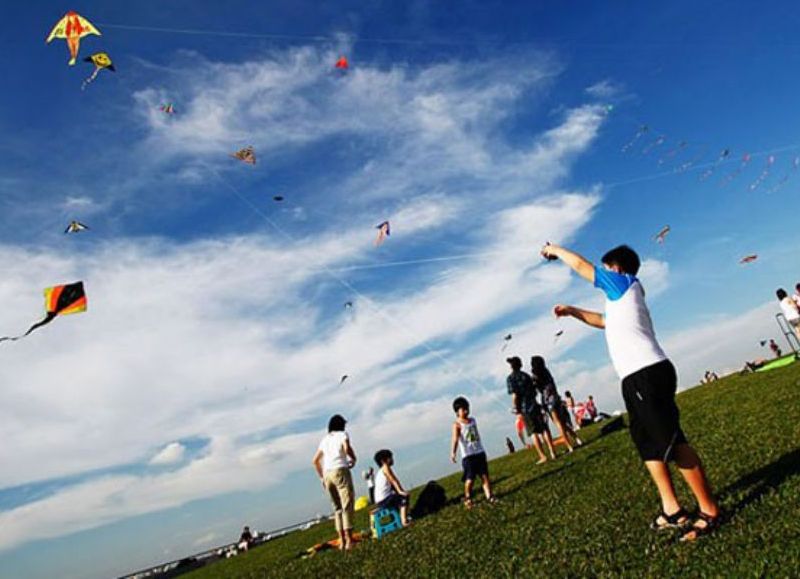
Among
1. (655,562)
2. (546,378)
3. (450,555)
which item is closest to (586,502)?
(450,555)

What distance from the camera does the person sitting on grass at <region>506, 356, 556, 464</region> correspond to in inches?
598

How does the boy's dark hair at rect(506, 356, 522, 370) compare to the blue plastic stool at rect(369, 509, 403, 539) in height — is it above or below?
above

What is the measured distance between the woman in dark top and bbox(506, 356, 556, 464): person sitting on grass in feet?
1.31

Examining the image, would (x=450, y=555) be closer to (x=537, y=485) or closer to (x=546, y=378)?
(x=537, y=485)

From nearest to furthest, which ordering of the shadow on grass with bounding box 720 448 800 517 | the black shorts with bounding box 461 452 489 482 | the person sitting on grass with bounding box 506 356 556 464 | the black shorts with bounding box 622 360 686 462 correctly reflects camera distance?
the black shorts with bounding box 622 360 686 462 → the shadow on grass with bounding box 720 448 800 517 → the black shorts with bounding box 461 452 489 482 → the person sitting on grass with bounding box 506 356 556 464

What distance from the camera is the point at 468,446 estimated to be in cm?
1220

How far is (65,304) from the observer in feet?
34.2

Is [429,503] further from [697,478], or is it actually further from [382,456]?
[697,478]

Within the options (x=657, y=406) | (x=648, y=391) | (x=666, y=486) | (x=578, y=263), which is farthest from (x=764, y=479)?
(x=578, y=263)

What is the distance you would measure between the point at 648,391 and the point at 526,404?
32.7 ft

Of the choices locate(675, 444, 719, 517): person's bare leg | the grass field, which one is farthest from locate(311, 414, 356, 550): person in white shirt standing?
locate(675, 444, 719, 517): person's bare leg

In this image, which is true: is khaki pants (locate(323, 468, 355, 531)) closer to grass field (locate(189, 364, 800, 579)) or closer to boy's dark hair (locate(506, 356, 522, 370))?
grass field (locate(189, 364, 800, 579))

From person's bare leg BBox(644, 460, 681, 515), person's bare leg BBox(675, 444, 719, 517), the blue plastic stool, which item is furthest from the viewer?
the blue plastic stool

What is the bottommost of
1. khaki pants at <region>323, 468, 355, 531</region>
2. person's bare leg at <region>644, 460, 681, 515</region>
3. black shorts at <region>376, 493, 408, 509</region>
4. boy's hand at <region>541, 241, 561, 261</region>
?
person's bare leg at <region>644, 460, 681, 515</region>
